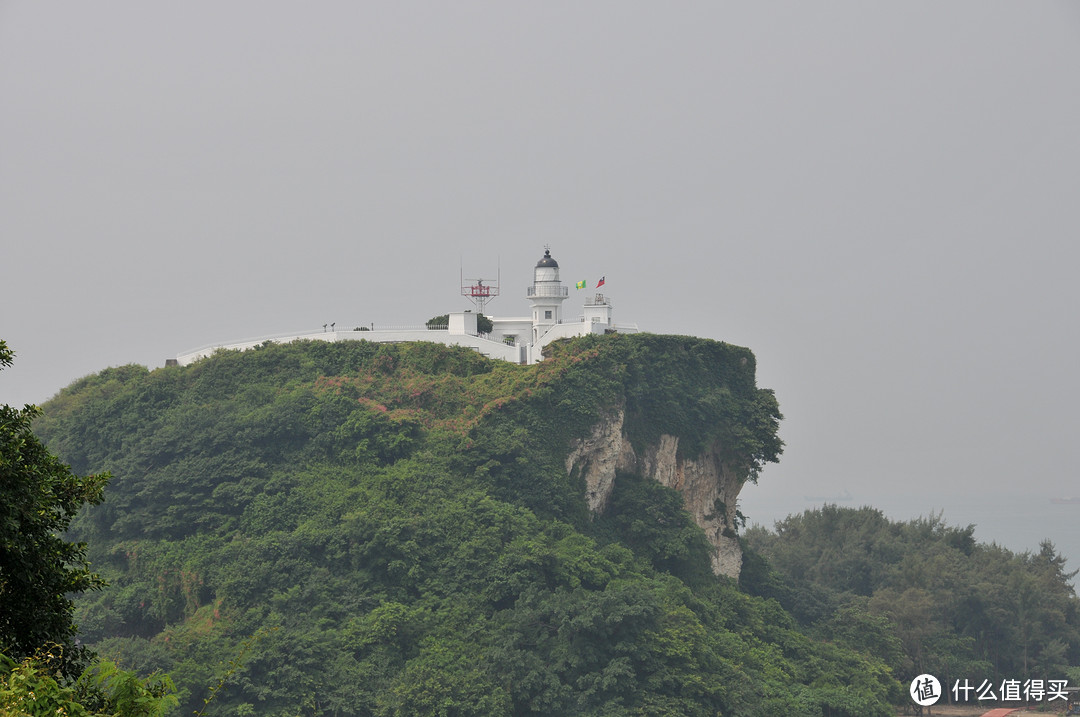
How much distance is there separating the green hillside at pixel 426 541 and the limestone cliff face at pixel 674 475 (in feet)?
1.51

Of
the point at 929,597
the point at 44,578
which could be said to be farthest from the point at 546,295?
the point at 44,578

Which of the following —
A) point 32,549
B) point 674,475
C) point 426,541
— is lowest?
point 32,549

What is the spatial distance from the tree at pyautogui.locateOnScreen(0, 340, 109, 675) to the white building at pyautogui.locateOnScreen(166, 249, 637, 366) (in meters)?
34.3

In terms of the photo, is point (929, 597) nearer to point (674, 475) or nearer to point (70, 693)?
point (674, 475)

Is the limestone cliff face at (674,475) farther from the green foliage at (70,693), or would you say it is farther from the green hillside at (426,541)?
the green foliage at (70,693)

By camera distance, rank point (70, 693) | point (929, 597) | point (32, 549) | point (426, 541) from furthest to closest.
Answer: point (929, 597), point (426, 541), point (32, 549), point (70, 693)

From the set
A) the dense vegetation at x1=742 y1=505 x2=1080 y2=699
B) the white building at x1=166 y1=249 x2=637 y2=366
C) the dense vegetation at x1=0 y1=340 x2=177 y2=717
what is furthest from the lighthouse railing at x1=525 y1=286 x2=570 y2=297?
→ the dense vegetation at x1=0 y1=340 x2=177 y2=717

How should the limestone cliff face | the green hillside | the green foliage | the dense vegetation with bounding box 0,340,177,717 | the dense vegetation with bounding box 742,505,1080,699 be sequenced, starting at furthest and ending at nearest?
the dense vegetation with bounding box 742,505,1080,699
the limestone cliff face
the green hillside
the dense vegetation with bounding box 0,340,177,717
the green foliage

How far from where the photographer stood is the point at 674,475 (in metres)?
45.5

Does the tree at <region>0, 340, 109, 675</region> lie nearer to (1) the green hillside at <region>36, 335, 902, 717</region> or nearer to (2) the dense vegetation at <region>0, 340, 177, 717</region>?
(2) the dense vegetation at <region>0, 340, 177, 717</region>

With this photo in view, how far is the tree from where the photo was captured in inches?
402

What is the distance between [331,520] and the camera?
1433 inches

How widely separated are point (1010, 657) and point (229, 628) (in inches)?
1436

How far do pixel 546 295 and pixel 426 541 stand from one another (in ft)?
50.8
